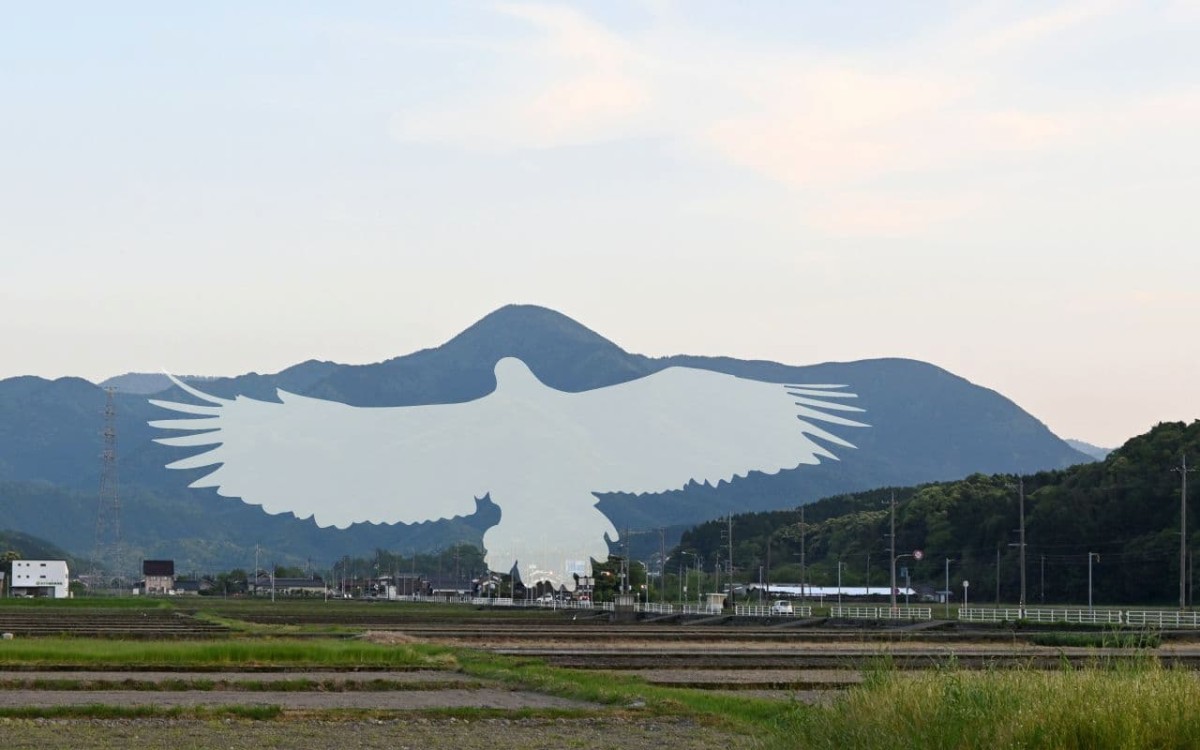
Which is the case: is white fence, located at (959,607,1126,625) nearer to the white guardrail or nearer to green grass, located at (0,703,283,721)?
the white guardrail

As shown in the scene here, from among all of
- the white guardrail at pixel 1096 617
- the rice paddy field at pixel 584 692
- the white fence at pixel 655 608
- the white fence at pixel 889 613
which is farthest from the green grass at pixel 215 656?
the white fence at pixel 655 608

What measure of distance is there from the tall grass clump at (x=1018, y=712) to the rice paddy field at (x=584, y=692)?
0.02 meters

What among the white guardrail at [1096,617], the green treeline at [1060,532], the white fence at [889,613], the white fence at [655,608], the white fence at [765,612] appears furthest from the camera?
the white fence at [655,608]

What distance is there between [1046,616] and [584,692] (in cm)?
4452

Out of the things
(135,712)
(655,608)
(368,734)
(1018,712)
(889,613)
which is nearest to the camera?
(1018,712)

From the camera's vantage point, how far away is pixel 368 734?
20047mm

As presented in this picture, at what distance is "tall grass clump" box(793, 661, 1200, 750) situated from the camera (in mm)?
12273

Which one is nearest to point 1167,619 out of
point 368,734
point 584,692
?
point 584,692

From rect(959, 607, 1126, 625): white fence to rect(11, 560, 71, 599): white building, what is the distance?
104 metres

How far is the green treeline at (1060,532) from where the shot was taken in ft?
295

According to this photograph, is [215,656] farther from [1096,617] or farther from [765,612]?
[765,612]

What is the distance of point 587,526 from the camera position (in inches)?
1618

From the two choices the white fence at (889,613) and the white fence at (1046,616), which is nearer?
the white fence at (1046,616)

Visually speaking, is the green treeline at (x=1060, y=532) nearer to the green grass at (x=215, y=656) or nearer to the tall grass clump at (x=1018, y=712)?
the green grass at (x=215, y=656)
